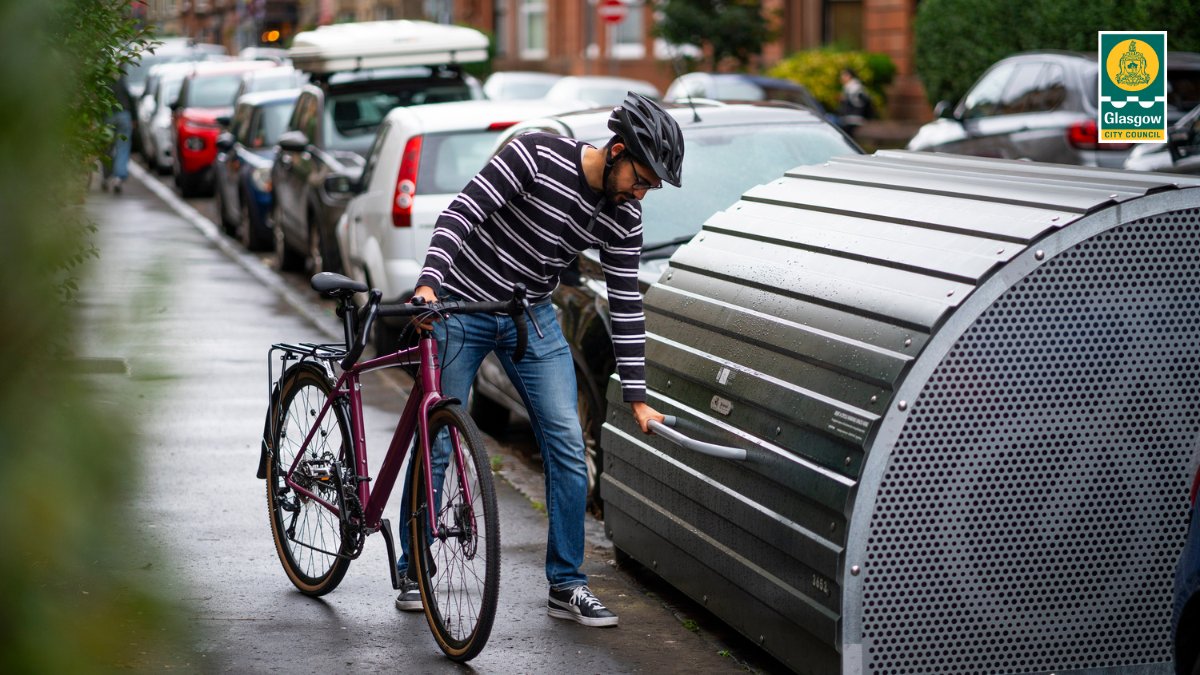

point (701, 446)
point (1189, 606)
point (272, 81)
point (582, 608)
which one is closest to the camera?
point (1189, 606)

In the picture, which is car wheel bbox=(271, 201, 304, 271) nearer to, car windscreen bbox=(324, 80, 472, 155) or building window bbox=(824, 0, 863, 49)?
car windscreen bbox=(324, 80, 472, 155)

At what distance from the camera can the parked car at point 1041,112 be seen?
16.8 meters

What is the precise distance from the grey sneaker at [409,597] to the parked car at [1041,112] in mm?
11577

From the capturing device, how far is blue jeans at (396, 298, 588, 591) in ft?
17.5

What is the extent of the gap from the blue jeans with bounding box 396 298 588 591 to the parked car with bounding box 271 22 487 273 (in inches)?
333

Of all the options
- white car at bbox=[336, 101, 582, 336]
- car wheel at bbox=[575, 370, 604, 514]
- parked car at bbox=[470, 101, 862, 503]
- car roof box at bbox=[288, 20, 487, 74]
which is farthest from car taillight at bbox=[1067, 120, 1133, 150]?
car wheel at bbox=[575, 370, 604, 514]

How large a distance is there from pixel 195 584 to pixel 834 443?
282 centimetres

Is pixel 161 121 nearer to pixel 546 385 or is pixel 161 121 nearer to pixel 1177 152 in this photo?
pixel 1177 152

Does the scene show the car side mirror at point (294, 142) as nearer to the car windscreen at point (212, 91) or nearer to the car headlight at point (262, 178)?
the car headlight at point (262, 178)

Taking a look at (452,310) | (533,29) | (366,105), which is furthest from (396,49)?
(533,29)

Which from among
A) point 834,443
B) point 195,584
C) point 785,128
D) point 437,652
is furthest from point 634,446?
point 195,584

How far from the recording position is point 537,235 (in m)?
5.18

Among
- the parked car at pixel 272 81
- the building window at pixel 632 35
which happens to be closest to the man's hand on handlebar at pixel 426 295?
the parked car at pixel 272 81

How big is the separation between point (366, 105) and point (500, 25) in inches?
1589
